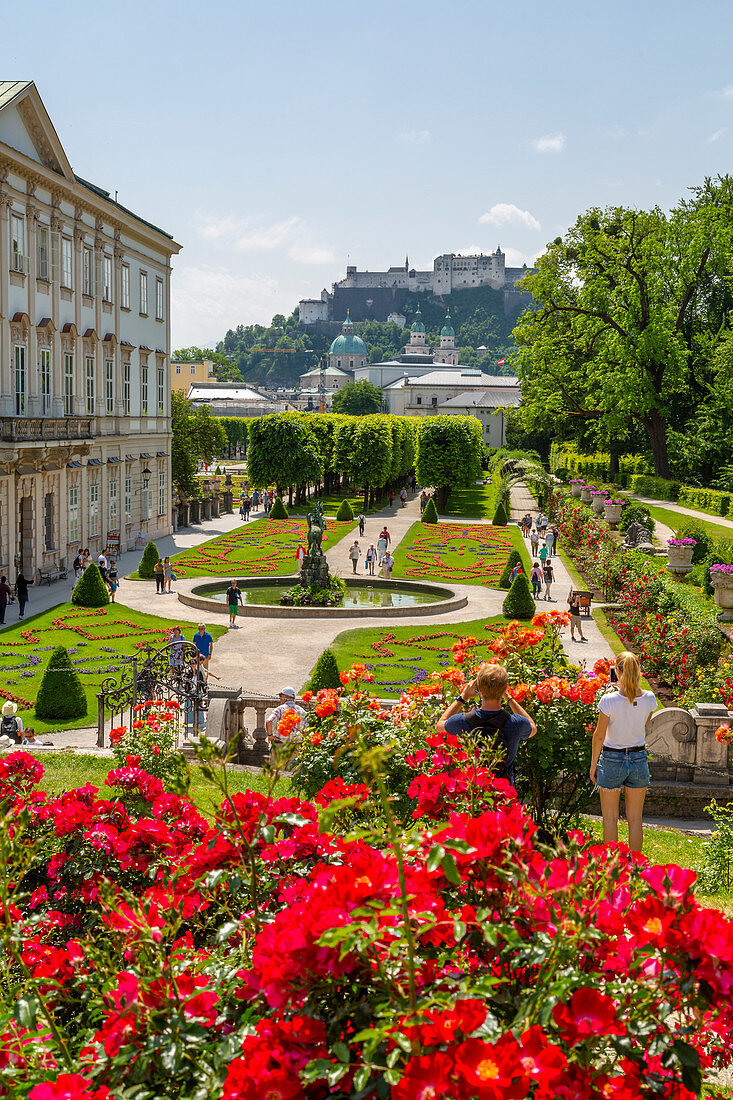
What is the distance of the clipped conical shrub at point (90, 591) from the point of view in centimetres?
2709

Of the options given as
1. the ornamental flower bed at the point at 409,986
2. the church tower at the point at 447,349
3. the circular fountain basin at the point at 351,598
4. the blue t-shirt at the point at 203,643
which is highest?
the church tower at the point at 447,349

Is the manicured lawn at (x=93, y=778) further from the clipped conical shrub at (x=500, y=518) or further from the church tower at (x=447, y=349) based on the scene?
the church tower at (x=447, y=349)

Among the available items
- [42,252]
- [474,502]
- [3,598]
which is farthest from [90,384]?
[474,502]

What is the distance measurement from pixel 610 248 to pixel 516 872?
149 ft

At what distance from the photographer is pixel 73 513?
3400 cm

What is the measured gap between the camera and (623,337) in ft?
148

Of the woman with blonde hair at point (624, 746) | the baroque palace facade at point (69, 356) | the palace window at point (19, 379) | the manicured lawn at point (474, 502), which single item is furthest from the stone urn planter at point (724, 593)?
the manicured lawn at point (474, 502)

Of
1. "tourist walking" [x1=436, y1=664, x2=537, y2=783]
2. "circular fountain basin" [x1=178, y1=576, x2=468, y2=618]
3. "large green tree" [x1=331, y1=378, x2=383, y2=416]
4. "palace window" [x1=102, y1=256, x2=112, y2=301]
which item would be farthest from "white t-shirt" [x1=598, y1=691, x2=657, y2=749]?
"large green tree" [x1=331, y1=378, x2=383, y2=416]

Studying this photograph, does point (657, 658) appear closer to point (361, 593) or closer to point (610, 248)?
point (361, 593)

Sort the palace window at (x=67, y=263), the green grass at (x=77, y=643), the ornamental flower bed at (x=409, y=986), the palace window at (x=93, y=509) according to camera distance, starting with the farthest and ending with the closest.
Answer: the palace window at (x=93, y=509)
the palace window at (x=67, y=263)
the green grass at (x=77, y=643)
the ornamental flower bed at (x=409, y=986)

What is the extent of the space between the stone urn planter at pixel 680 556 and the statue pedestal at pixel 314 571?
9542 millimetres

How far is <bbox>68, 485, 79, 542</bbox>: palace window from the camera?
110ft

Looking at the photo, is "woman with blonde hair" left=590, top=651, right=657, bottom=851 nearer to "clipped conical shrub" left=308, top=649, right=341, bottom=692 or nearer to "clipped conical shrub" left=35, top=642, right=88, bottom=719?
"clipped conical shrub" left=308, top=649, right=341, bottom=692

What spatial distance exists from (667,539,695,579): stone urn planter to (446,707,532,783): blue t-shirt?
20.3 metres
